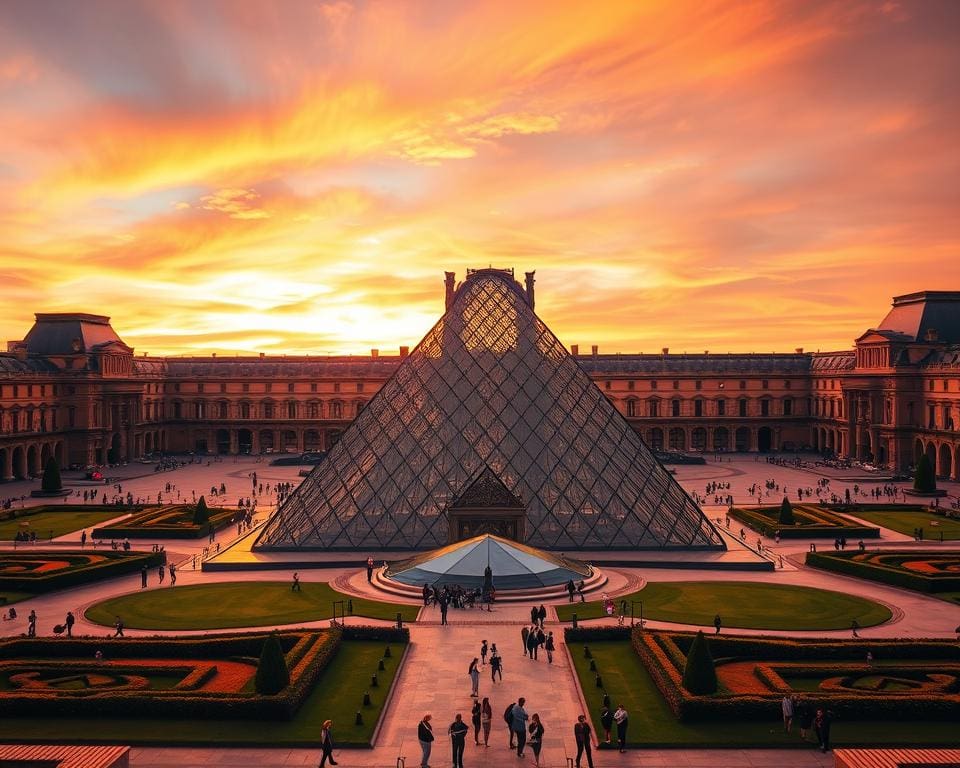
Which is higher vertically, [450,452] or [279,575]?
[450,452]

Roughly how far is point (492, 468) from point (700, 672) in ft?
64.7

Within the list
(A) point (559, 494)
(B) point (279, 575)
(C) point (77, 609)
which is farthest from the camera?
(A) point (559, 494)

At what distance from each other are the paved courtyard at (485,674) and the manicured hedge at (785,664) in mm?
1458

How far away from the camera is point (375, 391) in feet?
311

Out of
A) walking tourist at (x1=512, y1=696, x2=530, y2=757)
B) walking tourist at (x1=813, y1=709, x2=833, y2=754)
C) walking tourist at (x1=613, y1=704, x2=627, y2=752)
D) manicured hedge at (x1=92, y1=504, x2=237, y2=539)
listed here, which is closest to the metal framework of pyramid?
manicured hedge at (x1=92, y1=504, x2=237, y2=539)

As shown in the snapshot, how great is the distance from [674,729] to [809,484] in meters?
50.6

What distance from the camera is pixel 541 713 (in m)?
19.1

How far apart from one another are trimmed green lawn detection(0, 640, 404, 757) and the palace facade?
179ft

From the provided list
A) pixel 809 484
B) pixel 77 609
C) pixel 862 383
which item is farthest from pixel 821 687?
pixel 862 383

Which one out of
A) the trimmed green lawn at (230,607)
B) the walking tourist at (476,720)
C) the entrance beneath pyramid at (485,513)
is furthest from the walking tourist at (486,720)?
the entrance beneath pyramid at (485,513)

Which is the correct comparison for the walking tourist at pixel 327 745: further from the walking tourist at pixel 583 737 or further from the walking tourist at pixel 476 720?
→ the walking tourist at pixel 583 737

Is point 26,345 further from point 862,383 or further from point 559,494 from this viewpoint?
point 862,383

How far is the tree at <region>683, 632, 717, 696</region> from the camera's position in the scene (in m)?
19.3

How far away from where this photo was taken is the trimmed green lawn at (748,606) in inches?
1065
